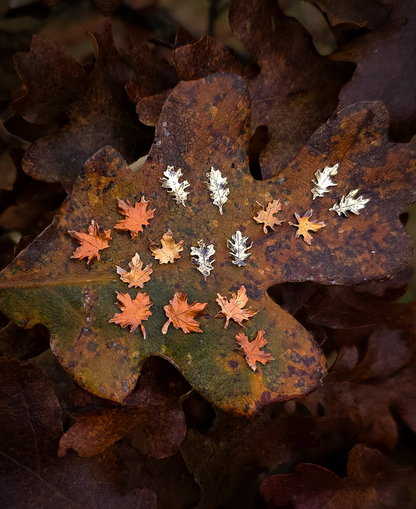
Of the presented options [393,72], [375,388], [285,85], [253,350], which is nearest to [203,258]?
[253,350]

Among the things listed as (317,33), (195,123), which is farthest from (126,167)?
(317,33)

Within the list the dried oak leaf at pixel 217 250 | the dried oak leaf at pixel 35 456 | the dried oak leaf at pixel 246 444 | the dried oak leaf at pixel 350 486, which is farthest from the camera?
the dried oak leaf at pixel 246 444

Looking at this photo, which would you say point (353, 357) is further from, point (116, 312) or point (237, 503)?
point (116, 312)

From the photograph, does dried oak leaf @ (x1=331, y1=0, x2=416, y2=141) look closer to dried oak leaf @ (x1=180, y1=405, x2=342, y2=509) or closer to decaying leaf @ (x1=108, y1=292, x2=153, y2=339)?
decaying leaf @ (x1=108, y1=292, x2=153, y2=339)

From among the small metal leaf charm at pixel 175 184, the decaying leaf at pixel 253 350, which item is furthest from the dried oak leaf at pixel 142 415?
the small metal leaf charm at pixel 175 184

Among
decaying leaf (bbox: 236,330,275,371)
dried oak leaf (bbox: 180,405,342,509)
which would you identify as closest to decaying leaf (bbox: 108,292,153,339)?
decaying leaf (bbox: 236,330,275,371)

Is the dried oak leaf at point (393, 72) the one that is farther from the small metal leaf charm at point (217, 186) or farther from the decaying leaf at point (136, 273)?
the decaying leaf at point (136, 273)
